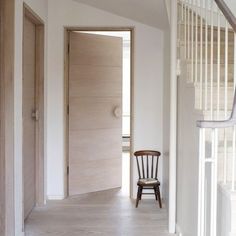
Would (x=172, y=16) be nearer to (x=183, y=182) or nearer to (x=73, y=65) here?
(x=183, y=182)

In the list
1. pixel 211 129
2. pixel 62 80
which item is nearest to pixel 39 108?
pixel 62 80

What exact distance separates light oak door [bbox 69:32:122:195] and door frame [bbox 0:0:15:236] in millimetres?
1847

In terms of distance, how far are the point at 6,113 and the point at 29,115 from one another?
3.38 ft

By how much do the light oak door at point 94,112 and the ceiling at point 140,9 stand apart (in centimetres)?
60

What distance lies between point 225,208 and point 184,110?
1395 mm

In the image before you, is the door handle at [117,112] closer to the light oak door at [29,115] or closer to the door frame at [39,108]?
the door frame at [39,108]

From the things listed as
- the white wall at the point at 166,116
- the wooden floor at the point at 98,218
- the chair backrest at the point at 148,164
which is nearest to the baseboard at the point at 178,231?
the wooden floor at the point at 98,218

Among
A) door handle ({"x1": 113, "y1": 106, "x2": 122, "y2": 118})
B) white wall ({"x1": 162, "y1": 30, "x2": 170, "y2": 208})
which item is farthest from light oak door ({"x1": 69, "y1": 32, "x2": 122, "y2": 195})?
white wall ({"x1": 162, "y1": 30, "x2": 170, "y2": 208})

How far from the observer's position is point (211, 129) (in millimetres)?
2057

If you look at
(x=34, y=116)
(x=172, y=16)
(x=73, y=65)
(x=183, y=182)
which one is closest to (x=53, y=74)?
(x=73, y=65)

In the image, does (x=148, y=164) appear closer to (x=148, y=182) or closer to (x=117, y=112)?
(x=148, y=182)

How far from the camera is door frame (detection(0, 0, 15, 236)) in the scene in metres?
3.11

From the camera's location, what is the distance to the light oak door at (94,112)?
199 inches

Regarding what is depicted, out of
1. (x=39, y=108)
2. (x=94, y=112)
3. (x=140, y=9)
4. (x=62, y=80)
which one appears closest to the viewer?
(x=140, y=9)
